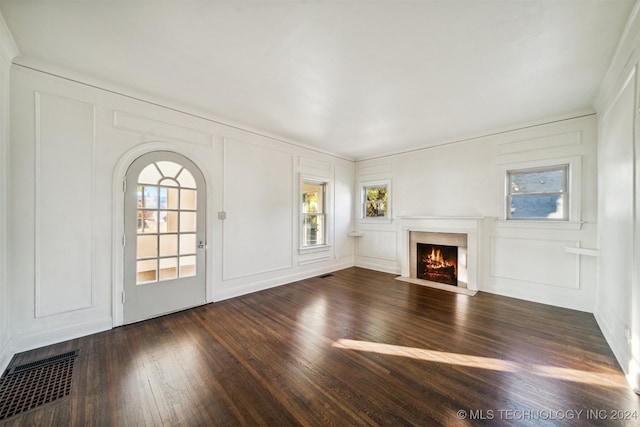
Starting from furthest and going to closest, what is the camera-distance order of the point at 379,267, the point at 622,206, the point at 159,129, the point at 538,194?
the point at 379,267 → the point at 538,194 → the point at 159,129 → the point at 622,206

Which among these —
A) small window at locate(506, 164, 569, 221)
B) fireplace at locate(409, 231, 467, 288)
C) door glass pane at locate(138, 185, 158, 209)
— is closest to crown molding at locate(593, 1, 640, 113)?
small window at locate(506, 164, 569, 221)

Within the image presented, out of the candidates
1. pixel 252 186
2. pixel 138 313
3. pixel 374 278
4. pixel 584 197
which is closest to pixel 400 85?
pixel 252 186

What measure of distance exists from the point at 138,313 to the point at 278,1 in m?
3.62

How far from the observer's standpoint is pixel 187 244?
136 inches

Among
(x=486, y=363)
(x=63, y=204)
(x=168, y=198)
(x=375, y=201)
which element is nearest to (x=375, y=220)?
(x=375, y=201)

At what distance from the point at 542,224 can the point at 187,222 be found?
17.5ft

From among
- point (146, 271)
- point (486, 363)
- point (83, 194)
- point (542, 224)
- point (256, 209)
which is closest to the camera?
point (486, 363)

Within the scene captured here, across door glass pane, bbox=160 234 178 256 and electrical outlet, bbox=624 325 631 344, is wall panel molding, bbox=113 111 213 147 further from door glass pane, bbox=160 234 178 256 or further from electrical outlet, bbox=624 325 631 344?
electrical outlet, bbox=624 325 631 344

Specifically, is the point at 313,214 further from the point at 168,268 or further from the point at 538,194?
the point at 538,194

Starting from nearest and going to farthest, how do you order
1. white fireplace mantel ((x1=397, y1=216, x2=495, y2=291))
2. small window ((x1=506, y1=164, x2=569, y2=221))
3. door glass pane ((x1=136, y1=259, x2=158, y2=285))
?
door glass pane ((x1=136, y1=259, x2=158, y2=285))
small window ((x1=506, y1=164, x2=569, y2=221))
white fireplace mantel ((x1=397, y1=216, x2=495, y2=291))

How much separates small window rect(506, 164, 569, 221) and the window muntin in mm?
5135

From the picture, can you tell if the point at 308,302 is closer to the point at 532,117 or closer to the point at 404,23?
the point at 404,23

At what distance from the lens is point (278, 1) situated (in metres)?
1.71

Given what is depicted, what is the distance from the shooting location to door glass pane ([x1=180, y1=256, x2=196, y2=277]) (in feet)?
11.1
